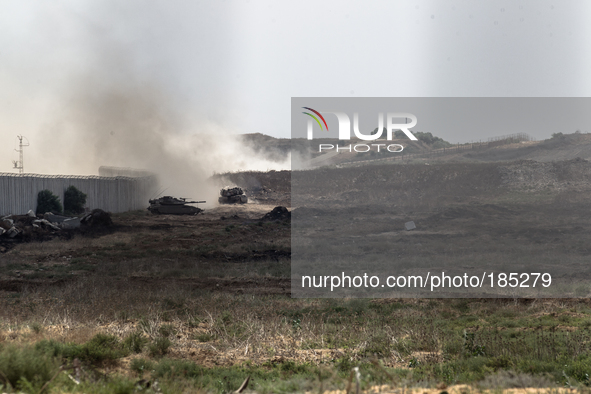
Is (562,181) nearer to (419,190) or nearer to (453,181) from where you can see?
(453,181)

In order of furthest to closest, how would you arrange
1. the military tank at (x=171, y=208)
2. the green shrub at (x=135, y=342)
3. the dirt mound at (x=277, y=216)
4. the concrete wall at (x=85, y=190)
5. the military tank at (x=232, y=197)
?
the military tank at (x=232, y=197)
the military tank at (x=171, y=208)
the dirt mound at (x=277, y=216)
the concrete wall at (x=85, y=190)
the green shrub at (x=135, y=342)

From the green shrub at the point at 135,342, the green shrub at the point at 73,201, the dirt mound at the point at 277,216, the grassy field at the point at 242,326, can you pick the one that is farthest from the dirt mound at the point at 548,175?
the green shrub at the point at 135,342

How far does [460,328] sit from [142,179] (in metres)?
35.6

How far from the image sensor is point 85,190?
108 ft

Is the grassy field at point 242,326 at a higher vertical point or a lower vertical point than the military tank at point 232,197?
lower

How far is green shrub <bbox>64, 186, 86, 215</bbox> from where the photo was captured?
1220 inches

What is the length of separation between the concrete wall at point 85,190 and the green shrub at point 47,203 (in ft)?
0.81

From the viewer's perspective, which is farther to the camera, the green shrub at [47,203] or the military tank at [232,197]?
the military tank at [232,197]

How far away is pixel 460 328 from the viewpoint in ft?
33.5

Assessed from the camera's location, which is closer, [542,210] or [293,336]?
[293,336]

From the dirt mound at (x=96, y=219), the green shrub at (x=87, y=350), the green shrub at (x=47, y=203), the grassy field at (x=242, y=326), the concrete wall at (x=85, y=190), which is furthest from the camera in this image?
the green shrub at (x=47, y=203)

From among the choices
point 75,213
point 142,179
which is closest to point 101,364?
point 75,213

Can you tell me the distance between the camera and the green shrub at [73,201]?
102ft

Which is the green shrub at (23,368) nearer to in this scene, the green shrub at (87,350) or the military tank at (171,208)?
the green shrub at (87,350)
